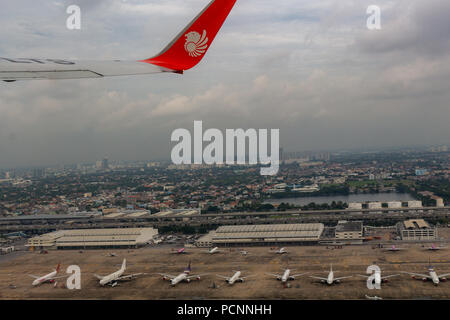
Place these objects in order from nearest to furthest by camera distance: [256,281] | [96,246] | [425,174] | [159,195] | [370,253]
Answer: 1. [256,281]
2. [370,253]
3. [96,246]
4. [159,195]
5. [425,174]

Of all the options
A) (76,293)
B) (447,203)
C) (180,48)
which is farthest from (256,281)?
(447,203)

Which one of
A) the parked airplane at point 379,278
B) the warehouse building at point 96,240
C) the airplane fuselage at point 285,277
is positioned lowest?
the warehouse building at point 96,240

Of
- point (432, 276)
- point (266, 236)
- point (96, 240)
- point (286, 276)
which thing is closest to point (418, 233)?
point (266, 236)

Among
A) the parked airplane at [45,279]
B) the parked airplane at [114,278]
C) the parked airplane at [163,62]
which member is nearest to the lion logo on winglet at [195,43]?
the parked airplane at [163,62]

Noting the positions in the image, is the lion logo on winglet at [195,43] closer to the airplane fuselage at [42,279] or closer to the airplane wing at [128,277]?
the airplane wing at [128,277]

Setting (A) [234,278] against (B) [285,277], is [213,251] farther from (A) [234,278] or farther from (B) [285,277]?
(B) [285,277]

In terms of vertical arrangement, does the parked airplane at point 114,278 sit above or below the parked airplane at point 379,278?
below

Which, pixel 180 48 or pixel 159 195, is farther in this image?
pixel 159 195

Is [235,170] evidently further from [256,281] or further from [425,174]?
[256,281]
